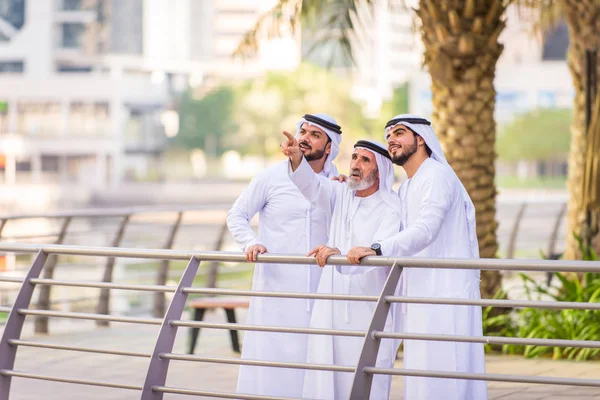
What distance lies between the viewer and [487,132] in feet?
33.2

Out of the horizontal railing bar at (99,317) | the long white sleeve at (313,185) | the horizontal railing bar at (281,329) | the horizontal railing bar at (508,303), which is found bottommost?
the horizontal railing bar at (99,317)

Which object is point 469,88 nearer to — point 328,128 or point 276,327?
point 328,128

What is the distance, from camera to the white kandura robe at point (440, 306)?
5.65 metres

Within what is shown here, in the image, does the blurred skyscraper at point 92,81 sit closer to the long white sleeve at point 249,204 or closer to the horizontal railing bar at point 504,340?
the long white sleeve at point 249,204

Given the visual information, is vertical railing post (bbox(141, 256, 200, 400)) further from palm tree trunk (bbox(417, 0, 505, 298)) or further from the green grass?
the green grass

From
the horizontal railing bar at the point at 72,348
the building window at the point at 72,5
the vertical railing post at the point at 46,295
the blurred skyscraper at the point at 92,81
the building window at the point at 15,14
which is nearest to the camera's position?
the horizontal railing bar at the point at 72,348

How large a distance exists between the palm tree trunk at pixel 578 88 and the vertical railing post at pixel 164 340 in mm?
5821

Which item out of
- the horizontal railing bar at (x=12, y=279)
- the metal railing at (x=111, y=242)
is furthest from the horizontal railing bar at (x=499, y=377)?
the metal railing at (x=111, y=242)

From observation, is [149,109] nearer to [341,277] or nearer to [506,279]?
[506,279]

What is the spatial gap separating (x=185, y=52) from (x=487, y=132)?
11215 cm

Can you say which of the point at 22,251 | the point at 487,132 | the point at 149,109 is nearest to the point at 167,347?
the point at 22,251

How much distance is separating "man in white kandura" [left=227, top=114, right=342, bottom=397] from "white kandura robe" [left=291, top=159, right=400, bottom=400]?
479mm

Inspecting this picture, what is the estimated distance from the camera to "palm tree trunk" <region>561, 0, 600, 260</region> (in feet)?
35.2

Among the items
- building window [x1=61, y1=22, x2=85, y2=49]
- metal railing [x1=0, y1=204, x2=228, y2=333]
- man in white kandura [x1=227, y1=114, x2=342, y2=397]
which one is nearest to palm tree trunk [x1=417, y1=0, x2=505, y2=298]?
metal railing [x1=0, y1=204, x2=228, y2=333]
